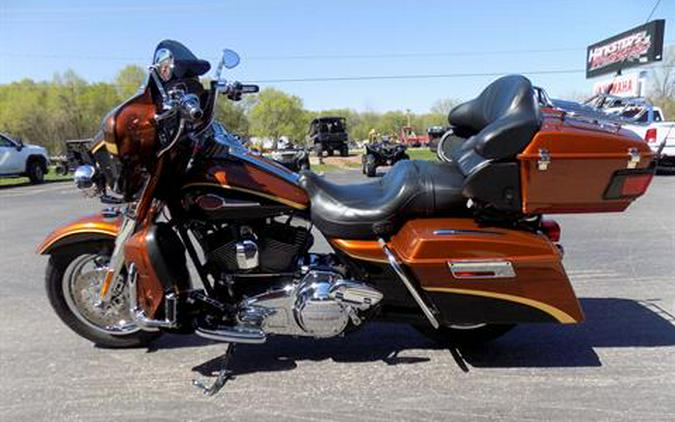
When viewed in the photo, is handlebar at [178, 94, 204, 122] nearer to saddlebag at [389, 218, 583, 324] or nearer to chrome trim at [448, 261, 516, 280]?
Answer: saddlebag at [389, 218, 583, 324]

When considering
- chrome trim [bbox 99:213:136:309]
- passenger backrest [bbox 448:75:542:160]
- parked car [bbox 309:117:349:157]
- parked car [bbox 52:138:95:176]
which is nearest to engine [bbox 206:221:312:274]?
chrome trim [bbox 99:213:136:309]

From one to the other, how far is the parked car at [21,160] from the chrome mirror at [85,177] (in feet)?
57.5

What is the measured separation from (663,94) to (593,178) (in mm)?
Result: 55491

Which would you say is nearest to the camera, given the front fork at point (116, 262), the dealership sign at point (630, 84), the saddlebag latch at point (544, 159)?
the saddlebag latch at point (544, 159)

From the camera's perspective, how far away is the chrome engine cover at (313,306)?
10.5ft

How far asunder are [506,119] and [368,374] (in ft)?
5.46

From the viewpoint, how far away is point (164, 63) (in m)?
3.11

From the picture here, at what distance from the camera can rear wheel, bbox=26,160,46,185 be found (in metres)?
19.4

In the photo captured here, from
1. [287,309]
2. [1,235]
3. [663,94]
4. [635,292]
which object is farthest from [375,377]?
[663,94]

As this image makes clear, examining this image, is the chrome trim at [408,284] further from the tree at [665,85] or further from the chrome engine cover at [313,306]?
the tree at [665,85]

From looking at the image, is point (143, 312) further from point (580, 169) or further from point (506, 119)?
point (580, 169)

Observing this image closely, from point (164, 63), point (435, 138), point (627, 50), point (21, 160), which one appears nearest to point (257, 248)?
point (164, 63)

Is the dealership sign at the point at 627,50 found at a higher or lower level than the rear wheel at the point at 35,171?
higher

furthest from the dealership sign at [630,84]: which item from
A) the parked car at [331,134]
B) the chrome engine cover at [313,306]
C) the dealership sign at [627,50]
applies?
the chrome engine cover at [313,306]
